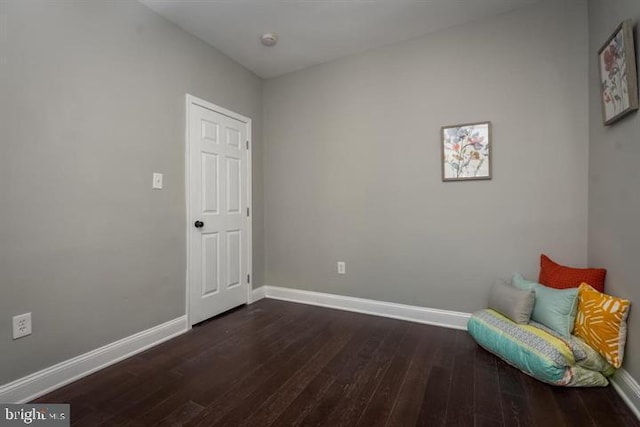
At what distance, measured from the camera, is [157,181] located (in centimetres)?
223

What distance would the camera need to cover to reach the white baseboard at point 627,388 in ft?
4.54

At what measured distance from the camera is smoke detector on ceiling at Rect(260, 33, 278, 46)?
8.27 feet

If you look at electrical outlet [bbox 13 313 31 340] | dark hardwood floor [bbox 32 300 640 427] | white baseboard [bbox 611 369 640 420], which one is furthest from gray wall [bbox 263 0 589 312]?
electrical outlet [bbox 13 313 31 340]

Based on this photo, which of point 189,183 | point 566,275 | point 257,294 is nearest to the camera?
point 566,275

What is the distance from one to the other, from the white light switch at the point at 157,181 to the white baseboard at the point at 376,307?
1.67m

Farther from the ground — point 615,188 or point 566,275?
point 615,188

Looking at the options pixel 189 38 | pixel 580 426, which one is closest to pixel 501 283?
pixel 580 426

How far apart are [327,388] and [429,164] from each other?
6.31ft

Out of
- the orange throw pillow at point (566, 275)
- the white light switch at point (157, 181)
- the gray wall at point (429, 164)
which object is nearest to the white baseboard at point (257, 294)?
the gray wall at point (429, 164)

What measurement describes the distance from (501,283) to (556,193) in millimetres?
776

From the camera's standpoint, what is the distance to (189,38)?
2.49m

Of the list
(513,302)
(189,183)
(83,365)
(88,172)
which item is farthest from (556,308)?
(88,172)

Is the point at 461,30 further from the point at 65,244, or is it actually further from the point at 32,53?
the point at 65,244

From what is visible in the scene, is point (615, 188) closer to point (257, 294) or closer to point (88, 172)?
point (257, 294)
